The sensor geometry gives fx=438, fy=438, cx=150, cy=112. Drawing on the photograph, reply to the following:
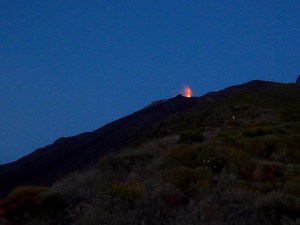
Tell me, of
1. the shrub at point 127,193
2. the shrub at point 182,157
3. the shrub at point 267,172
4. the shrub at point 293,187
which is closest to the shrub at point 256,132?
the shrub at point 182,157

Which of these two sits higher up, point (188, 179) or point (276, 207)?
point (188, 179)

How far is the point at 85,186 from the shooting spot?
1131cm

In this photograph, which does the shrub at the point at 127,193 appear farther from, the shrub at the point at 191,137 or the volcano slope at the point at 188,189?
the shrub at the point at 191,137

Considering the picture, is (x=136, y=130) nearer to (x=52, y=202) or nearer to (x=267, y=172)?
(x=267, y=172)

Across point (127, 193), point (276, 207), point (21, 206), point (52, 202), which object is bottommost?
point (276, 207)

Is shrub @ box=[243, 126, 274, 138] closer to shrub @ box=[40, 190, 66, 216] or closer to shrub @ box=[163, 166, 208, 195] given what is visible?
shrub @ box=[163, 166, 208, 195]

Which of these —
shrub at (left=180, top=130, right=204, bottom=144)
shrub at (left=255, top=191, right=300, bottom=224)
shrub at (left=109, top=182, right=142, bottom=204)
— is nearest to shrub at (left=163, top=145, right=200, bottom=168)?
shrub at (left=109, top=182, right=142, bottom=204)

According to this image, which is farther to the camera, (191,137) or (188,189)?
(191,137)

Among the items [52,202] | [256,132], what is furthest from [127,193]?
[256,132]

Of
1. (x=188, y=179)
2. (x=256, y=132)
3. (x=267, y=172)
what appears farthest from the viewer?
(x=256, y=132)

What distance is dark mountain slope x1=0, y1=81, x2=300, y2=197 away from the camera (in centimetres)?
3084

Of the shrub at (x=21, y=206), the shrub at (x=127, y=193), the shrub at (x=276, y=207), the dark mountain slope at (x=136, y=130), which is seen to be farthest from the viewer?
the dark mountain slope at (x=136, y=130)

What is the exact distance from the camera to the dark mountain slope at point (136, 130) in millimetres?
30844

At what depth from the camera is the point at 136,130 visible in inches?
1660
